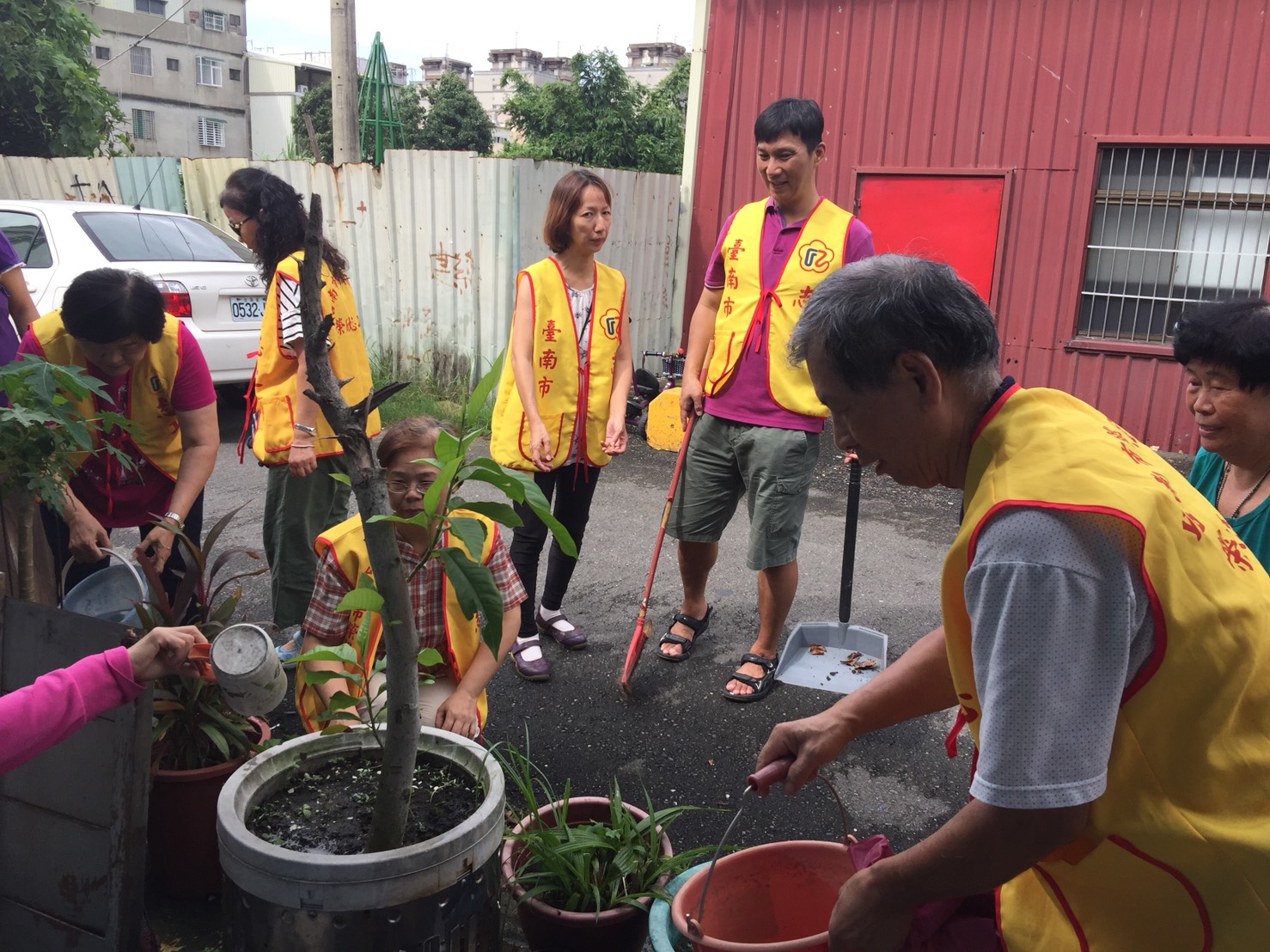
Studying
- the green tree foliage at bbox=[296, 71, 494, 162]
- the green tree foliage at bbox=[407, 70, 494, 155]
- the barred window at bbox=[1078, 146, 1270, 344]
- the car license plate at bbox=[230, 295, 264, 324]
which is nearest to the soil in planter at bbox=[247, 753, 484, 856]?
the car license plate at bbox=[230, 295, 264, 324]

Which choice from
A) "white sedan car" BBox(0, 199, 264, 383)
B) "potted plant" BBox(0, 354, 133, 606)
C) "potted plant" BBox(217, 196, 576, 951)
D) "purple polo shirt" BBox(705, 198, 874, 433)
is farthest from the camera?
"white sedan car" BBox(0, 199, 264, 383)

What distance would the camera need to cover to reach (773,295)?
3.82 meters

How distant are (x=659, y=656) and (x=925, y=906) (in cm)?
254

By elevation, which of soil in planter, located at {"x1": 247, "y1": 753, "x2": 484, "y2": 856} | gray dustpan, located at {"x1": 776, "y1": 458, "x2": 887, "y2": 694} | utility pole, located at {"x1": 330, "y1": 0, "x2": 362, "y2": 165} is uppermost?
utility pole, located at {"x1": 330, "y1": 0, "x2": 362, "y2": 165}

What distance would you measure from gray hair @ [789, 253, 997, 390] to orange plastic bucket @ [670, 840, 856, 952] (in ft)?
3.35

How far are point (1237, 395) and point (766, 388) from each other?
1.66m

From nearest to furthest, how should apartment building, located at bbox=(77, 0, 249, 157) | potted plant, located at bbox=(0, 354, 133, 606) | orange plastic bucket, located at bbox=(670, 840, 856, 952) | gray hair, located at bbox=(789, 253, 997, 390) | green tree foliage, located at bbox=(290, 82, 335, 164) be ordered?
1. gray hair, located at bbox=(789, 253, 997, 390)
2. orange plastic bucket, located at bbox=(670, 840, 856, 952)
3. potted plant, located at bbox=(0, 354, 133, 606)
4. green tree foliage, located at bbox=(290, 82, 335, 164)
5. apartment building, located at bbox=(77, 0, 249, 157)

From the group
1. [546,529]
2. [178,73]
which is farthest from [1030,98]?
[178,73]

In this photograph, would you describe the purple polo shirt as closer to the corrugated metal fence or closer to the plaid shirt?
the plaid shirt

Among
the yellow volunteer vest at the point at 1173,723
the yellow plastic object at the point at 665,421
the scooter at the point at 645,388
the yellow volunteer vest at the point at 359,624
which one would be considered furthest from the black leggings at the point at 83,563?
the scooter at the point at 645,388

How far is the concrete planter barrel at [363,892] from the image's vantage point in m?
1.66

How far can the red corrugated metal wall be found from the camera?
7.25 m

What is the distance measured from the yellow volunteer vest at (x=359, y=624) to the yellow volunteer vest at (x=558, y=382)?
3.54 feet

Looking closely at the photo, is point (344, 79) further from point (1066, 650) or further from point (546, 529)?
point (1066, 650)
